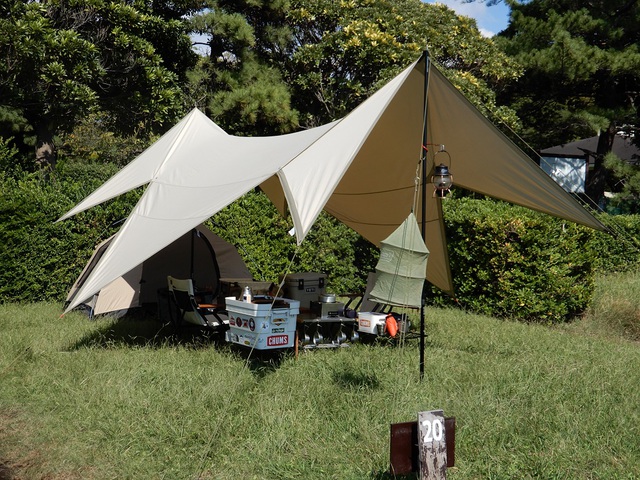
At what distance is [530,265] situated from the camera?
9.28 m

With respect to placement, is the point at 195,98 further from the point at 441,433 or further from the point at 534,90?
the point at 441,433

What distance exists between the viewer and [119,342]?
7.39 meters

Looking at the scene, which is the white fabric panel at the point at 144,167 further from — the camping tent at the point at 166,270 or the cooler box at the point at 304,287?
the cooler box at the point at 304,287

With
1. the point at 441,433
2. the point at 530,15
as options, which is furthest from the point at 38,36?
the point at 530,15

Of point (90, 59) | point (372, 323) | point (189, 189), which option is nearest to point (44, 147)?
point (90, 59)

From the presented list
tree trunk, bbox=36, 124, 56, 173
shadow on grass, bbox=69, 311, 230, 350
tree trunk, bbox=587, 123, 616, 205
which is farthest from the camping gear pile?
tree trunk, bbox=587, 123, 616, 205

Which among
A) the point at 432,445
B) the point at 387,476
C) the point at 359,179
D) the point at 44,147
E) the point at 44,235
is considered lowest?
the point at 387,476

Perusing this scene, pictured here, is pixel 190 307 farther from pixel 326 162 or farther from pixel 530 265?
pixel 530 265

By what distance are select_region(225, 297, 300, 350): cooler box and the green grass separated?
0.83 feet

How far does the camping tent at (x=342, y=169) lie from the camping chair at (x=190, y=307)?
1.05m

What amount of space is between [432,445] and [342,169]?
2.72 metres

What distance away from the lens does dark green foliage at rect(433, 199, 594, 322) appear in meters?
9.26

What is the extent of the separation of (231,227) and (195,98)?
19.6ft

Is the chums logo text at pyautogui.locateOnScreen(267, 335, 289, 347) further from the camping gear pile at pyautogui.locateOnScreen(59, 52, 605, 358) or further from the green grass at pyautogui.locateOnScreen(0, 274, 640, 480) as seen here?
the green grass at pyautogui.locateOnScreen(0, 274, 640, 480)
